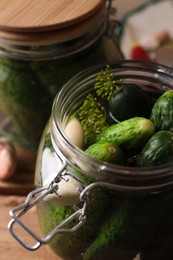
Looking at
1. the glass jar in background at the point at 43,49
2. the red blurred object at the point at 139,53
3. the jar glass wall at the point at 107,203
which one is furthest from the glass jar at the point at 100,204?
the red blurred object at the point at 139,53

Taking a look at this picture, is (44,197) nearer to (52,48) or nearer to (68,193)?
(68,193)

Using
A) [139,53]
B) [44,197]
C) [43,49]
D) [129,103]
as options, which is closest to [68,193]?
[44,197]

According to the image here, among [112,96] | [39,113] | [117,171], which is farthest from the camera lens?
[39,113]

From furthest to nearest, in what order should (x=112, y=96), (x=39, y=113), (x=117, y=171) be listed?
(x=39, y=113)
(x=112, y=96)
(x=117, y=171)

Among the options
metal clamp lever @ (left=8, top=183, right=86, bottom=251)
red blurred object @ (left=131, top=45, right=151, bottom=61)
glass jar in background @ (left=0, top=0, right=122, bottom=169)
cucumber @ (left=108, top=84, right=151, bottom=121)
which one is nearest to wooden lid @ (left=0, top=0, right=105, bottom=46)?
glass jar in background @ (left=0, top=0, right=122, bottom=169)

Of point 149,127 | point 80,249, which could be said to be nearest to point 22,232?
point 80,249

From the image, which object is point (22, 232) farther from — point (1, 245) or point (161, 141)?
point (161, 141)
